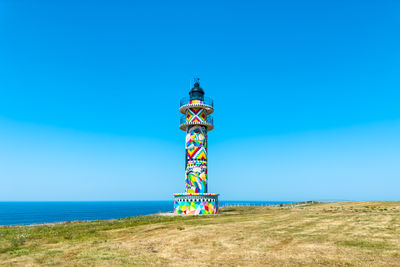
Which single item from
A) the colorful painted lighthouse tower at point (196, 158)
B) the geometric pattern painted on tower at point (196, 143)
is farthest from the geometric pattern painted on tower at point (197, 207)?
the geometric pattern painted on tower at point (196, 143)

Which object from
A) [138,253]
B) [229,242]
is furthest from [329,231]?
[138,253]

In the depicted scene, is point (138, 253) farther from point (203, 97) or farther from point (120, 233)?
point (203, 97)

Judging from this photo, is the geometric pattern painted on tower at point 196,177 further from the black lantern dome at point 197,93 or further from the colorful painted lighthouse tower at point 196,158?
the black lantern dome at point 197,93

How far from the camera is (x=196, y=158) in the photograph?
39156mm

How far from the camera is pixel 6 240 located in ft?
57.1

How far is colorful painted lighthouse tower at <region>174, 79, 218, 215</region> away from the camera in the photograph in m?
36.8

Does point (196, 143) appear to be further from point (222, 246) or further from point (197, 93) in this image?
point (222, 246)

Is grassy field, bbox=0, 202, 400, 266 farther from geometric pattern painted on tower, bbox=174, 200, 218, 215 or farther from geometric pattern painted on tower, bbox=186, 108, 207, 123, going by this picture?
geometric pattern painted on tower, bbox=186, 108, 207, 123

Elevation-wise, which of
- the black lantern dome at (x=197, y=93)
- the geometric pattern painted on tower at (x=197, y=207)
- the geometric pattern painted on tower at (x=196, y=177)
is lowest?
the geometric pattern painted on tower at (x=197, y=207)

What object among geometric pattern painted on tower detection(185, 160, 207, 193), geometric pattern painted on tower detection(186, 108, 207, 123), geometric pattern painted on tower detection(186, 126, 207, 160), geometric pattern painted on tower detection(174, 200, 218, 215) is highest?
geometric pattern painted on tower detection(186, 108, 207, 123)

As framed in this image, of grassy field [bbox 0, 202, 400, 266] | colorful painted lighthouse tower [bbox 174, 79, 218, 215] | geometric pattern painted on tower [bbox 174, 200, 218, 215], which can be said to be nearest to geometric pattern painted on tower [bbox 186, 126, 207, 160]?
colorful painted lighthouse tower [bbox 174, 79, 218, 215]

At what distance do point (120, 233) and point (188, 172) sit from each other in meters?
19.6

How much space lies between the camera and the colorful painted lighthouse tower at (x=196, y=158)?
36844 mm

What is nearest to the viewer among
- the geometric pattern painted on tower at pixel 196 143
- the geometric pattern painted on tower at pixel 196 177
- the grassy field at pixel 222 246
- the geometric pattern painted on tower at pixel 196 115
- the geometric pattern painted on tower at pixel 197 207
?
the grassy field at pixel 222 246
